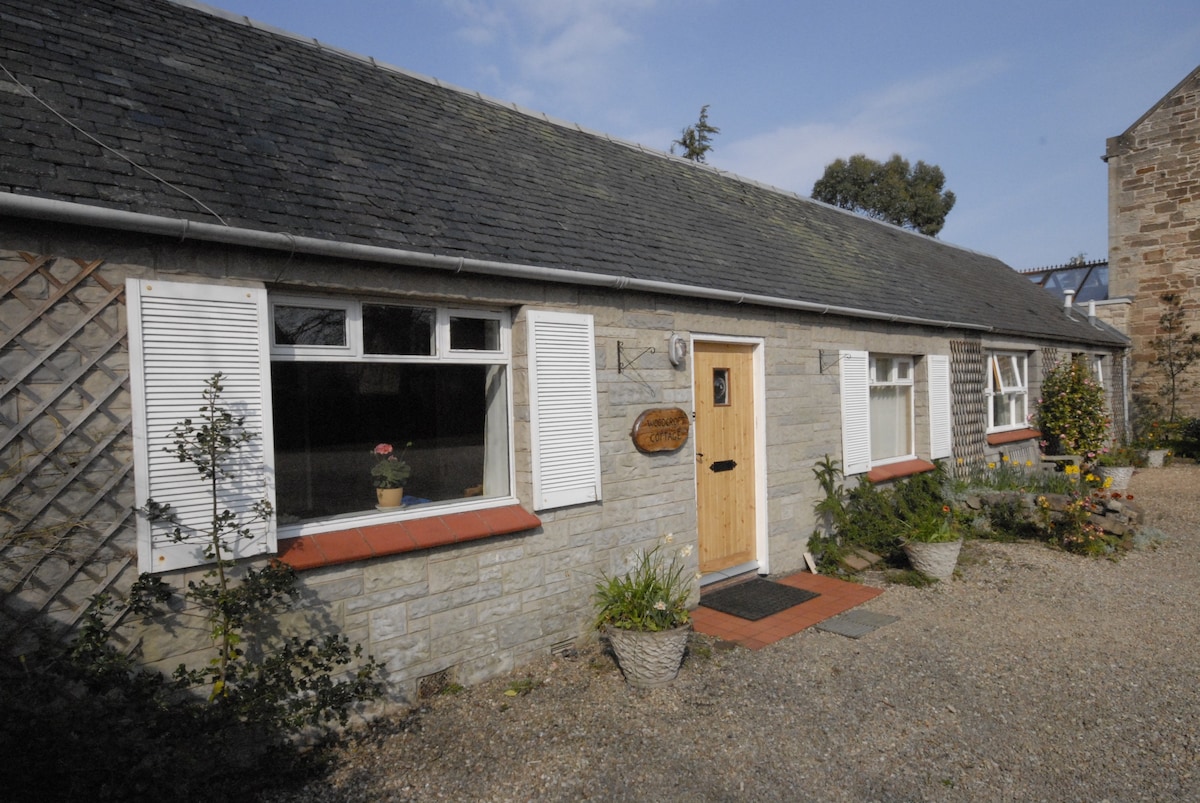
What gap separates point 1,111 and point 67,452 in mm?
1807

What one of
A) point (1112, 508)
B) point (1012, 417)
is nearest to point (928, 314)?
point (1112, 508)

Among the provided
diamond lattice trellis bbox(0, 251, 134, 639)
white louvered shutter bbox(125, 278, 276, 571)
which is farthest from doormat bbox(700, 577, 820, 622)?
diamond lattice trellis bbox(0, 251, 134, 639)

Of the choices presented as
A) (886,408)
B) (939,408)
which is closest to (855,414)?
(886,408)

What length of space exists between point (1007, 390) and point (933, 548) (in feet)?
21.1

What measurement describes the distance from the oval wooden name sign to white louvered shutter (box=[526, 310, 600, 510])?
1.50 ft

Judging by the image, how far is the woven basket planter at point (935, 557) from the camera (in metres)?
7.06

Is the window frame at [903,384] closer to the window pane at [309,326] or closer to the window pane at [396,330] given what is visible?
the window pane at [396,330]

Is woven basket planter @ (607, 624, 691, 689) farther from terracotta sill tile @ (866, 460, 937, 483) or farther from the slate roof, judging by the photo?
terracotta sill tile @ (866, 460, 937, 483)

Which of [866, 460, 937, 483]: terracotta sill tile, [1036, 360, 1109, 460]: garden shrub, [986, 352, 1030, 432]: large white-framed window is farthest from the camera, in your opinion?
[1036, 360, 1109, 460]: garden shrub

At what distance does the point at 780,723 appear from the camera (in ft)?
14.0

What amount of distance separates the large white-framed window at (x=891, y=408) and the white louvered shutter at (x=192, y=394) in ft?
24.0

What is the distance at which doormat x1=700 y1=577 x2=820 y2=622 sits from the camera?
245 inches

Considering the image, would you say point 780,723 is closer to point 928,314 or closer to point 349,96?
point 349,96

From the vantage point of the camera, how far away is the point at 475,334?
513cm
